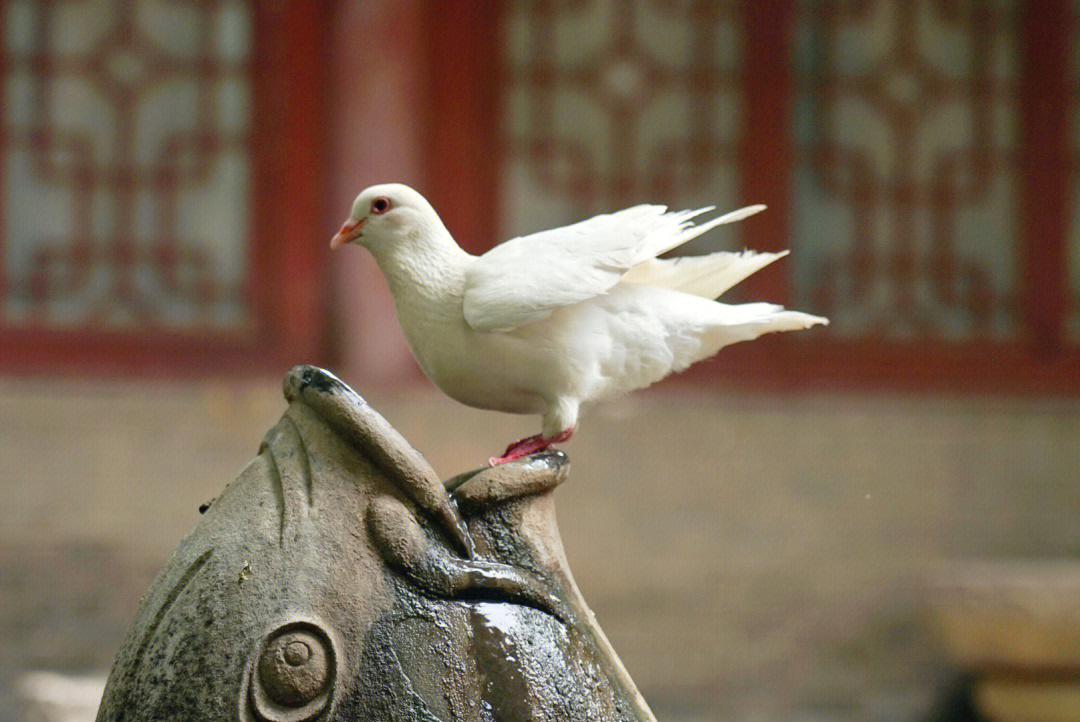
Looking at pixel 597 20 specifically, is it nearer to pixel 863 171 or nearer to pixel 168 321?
pixel 863 171

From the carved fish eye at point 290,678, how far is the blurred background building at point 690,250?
3076 mm

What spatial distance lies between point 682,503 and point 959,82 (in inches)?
69.7

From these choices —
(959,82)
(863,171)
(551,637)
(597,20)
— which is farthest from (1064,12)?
(551,637)

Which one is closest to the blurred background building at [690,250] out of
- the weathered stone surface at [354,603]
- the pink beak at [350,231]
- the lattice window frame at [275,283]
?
the lattice window frame at [275,283]

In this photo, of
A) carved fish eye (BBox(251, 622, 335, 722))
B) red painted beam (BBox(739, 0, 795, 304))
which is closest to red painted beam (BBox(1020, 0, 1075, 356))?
red painted beam (BBox(739, 0, 795, 304))

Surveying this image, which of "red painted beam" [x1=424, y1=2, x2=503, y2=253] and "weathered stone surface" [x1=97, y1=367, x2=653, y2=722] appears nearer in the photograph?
"weathered stone surface" [x1=97, y1=367, x2=653, y2=722]

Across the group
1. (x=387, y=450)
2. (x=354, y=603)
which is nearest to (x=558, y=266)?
(x=387, y=450)

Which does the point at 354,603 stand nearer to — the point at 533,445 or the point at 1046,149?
the point at 533,445

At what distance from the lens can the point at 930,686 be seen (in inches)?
182

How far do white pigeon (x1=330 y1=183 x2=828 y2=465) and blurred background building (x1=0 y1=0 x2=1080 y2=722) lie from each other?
2681 millimetres

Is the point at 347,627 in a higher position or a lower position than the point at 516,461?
lower

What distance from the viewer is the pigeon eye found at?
5.48 ft

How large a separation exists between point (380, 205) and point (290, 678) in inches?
24.6

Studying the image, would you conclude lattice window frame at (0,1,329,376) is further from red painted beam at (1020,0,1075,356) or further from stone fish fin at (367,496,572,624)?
stone fish fin at (367,496,572,624)
